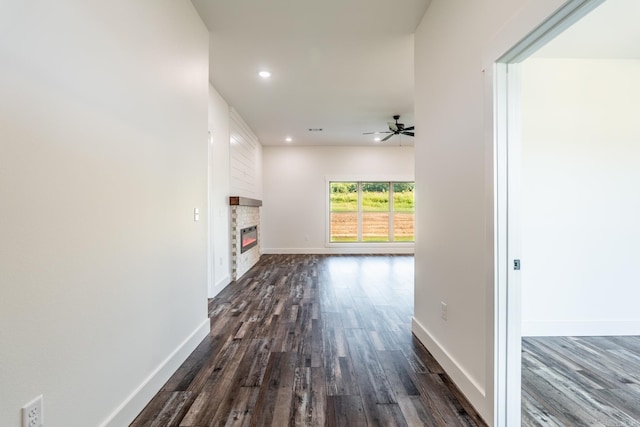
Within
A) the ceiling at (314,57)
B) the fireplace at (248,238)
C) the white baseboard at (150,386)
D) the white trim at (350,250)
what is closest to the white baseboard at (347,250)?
the white trim at (350,250)

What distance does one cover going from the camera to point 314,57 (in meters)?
3.28

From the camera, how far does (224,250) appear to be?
4512 millimetres

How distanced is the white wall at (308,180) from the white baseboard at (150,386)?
524 cm

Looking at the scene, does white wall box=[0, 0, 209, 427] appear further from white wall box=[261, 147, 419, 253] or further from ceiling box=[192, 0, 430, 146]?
white wall box=[261, 147, 419, 253]

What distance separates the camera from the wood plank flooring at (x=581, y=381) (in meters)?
1.62

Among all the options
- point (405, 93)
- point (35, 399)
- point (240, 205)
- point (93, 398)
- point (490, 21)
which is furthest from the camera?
point (240, 205)

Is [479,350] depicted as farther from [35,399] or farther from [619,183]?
[619,183]

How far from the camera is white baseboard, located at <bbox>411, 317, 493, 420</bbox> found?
160 centimetres

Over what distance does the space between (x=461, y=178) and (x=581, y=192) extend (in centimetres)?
166

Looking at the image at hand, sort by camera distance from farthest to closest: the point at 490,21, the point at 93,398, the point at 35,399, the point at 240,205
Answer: the point at 240,205 → the point at 490,21 → the point at 93,398 → the point at 35,399

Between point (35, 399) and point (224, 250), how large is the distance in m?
3.48

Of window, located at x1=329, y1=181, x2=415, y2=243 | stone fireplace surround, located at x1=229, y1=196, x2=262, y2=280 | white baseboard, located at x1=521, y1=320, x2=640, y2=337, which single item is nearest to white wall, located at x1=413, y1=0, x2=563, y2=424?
white baseboard, located at x1=521, y1=320, x2=640, y2=337

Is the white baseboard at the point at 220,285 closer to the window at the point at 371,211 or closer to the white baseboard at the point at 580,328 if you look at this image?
the white baseboard at the point at 580,328

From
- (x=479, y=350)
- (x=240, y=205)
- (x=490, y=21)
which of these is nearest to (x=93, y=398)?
(x=479, y=350)
